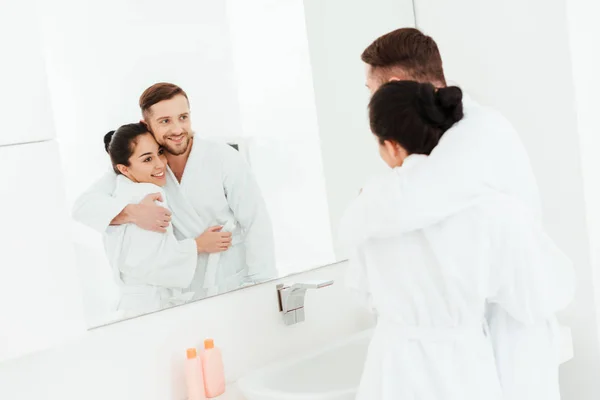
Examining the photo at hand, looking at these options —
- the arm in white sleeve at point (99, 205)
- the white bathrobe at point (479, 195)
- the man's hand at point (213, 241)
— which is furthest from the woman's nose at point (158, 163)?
the white bathrobe at point (479, 195)

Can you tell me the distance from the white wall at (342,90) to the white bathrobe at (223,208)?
30cm

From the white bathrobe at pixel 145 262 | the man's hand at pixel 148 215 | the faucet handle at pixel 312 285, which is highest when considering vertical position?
the man's hand at pixel 148 215

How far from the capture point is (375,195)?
1.38 m

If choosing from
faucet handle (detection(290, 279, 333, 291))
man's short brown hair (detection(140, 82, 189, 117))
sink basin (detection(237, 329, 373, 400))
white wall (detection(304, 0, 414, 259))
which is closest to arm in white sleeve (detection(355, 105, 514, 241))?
faucet handle (detection(290, 279, 333, 291))

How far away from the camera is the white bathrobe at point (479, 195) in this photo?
4.34 ft

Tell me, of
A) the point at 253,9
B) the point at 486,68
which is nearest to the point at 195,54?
the point at 253,9

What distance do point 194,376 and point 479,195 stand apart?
83 cm

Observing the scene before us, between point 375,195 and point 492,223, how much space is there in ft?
0.77

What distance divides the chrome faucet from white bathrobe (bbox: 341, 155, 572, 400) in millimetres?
481

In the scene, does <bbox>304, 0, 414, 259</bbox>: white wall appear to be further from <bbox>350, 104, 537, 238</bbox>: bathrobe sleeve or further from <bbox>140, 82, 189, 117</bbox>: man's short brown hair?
<bbox>350, 104, 537, 238</bbox>: bathrobe sleeve

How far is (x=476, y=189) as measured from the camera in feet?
4.37

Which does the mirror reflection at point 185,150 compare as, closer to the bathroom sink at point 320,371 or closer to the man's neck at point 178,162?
the man's neck at point 178,162

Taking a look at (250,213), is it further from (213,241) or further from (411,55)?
(411,55)

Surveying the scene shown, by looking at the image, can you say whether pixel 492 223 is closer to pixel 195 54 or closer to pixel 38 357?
pixel 195 54
